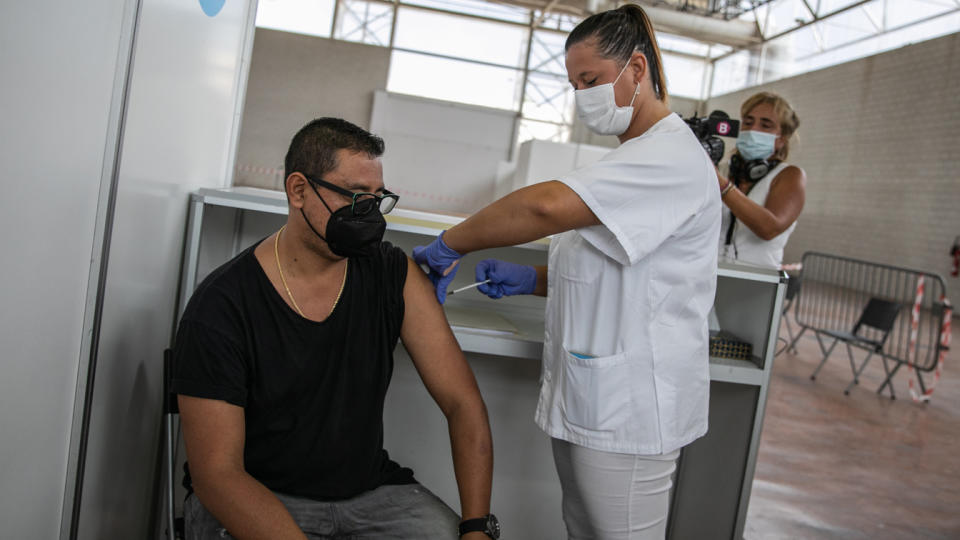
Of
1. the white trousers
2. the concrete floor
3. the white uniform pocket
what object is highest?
the white uniform pocket

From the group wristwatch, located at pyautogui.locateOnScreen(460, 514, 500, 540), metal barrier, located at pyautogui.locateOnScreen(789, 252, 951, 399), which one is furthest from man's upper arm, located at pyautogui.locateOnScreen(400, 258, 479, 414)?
metal barrier, located at pyautogui.locateOnScreen(789, 252, 951, 399)

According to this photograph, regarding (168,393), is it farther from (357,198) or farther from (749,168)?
(749,168)

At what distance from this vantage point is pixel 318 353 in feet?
4.47

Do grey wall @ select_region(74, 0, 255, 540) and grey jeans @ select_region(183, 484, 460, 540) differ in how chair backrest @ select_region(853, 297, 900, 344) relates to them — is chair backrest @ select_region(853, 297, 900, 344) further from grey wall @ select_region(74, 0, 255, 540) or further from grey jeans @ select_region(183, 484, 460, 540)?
grey wall @ select_region(74, 0, 255, 540)

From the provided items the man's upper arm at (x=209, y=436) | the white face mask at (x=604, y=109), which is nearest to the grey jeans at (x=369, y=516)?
the man's upper arm at (x=209, y=436)

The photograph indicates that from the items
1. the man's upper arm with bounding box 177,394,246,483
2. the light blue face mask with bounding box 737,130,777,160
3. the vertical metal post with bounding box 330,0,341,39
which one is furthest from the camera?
the vertical metal post with bounding box 330,0,341,39

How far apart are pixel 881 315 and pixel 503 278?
16.4 feet

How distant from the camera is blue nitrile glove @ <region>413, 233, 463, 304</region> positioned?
4.69 ft

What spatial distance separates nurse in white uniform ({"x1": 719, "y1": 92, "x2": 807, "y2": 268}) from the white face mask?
0.97m

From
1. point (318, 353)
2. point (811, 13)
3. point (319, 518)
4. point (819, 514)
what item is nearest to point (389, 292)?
point (318, 353)

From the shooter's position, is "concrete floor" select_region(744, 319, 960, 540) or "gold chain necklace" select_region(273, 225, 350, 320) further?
"concrete floor" select_region(744, 319, 960, 540)

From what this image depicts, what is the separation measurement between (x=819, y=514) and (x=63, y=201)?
314 centimetres

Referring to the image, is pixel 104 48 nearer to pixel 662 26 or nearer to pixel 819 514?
pixel 819 514

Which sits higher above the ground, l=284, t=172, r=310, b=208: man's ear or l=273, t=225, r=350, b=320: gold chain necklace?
l=284, t=172, r=310, b=208: man's ear
